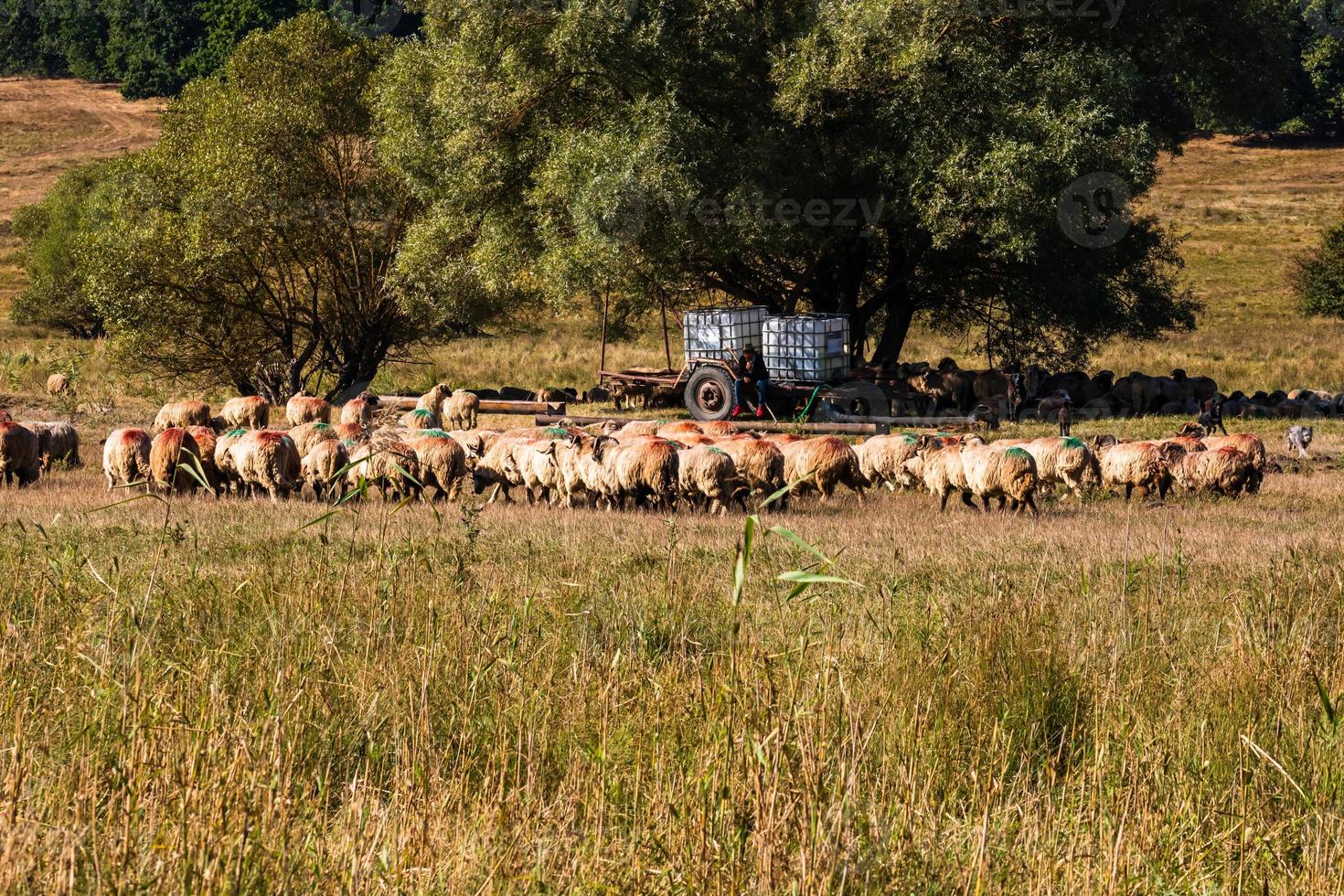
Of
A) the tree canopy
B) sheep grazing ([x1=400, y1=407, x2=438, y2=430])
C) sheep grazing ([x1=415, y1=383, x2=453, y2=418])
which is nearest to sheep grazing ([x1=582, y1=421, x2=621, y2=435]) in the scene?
sheep grazing ([x1=400, y1=407, x2=438, y2=430])

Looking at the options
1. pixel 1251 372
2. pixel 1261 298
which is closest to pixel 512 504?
pixel 1251 372

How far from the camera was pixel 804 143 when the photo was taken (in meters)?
28.1

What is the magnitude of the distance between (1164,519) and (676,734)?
1055 cm

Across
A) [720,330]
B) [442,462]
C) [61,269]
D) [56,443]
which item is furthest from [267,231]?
[61,269]

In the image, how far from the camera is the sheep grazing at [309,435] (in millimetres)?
18812

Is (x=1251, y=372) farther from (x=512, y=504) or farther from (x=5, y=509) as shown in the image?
(x=5, y=509)

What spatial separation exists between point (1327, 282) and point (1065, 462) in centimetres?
4302

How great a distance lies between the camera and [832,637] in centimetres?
704

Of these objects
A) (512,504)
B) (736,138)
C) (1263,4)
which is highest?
(1263,4)

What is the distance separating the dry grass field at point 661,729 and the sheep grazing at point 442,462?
6873mm

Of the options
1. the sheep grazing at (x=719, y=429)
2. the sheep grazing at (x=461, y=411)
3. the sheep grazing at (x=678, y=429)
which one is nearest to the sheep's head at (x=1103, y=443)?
the sheep grazing at (x=719, y=429)

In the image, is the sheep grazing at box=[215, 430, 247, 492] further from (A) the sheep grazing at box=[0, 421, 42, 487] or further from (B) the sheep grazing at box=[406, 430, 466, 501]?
(A) the sheep grazing at box=[0, 421, 42, 487]

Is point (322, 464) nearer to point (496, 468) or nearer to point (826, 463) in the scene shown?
point (496, 468)

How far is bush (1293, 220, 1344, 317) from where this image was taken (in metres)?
53.1
